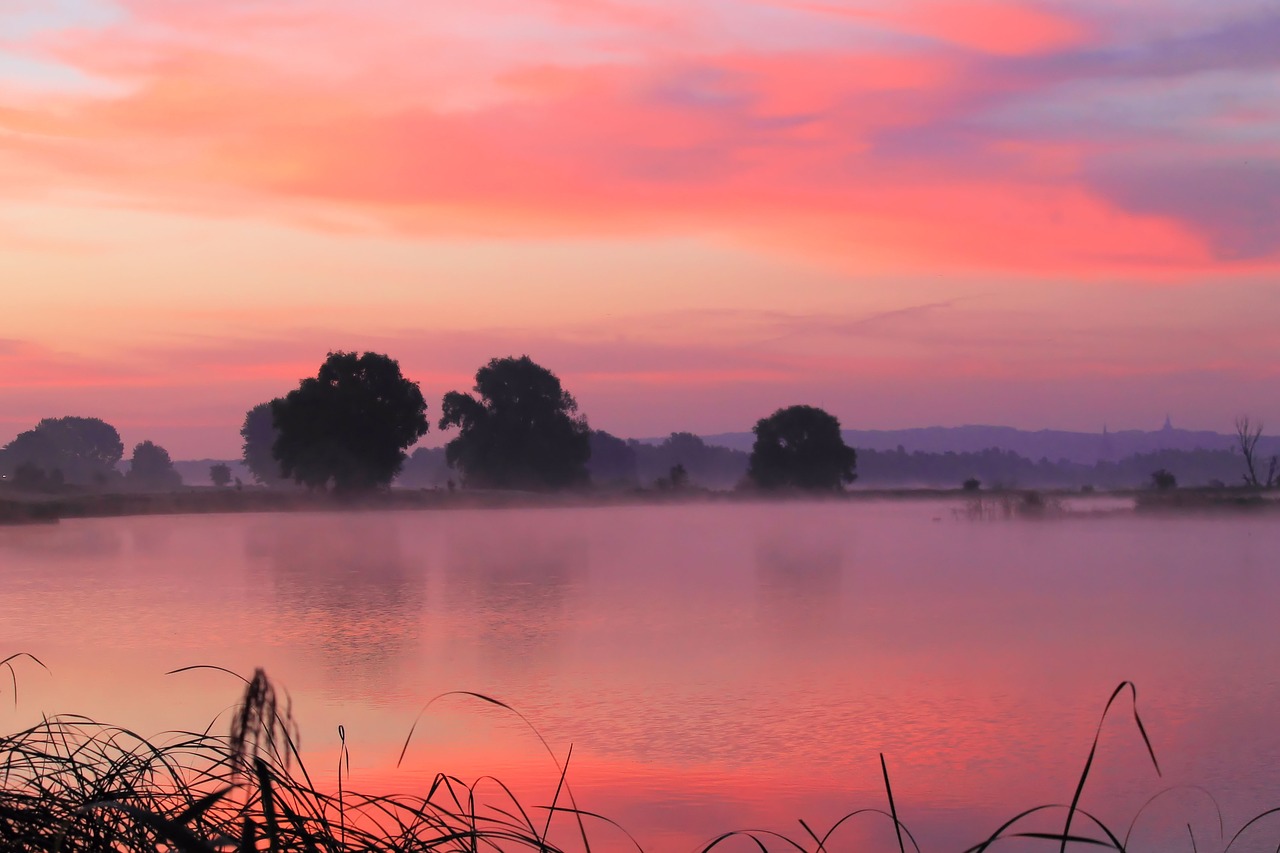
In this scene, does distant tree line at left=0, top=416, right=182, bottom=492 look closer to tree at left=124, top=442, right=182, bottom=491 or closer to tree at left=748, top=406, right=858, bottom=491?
tree at left=124, top=442, right=182, bottom=491

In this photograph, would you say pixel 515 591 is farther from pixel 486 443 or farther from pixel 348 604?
pixel 486 443

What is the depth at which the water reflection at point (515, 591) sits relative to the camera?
1152 cm

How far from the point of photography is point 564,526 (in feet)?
131

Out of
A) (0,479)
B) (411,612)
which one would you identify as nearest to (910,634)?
(411,612)

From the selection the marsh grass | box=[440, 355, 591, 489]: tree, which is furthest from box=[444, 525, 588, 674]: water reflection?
box=[440, 355, 591, 489]: tree

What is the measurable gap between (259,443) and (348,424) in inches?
2468

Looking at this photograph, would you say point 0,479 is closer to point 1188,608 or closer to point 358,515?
point 358,515

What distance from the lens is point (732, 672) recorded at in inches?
401

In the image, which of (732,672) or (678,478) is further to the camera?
(678,478)

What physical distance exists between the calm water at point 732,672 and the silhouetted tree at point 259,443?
3648 inches

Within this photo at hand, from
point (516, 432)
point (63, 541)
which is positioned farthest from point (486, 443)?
point (63, 541)

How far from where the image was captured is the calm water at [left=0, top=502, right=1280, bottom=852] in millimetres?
6617

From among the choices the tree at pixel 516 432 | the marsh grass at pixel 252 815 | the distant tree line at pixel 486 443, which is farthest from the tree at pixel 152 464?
the marsh grass at pixel 252 815

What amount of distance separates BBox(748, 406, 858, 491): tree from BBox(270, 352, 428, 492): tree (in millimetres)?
21513
